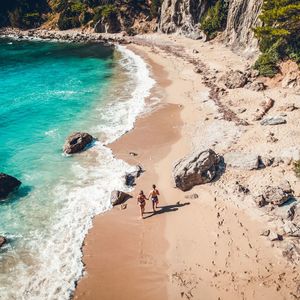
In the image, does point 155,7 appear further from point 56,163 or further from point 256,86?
point 56,163

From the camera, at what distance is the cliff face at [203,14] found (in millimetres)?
56109

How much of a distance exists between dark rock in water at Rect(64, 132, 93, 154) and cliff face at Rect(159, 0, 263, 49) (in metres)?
34.3

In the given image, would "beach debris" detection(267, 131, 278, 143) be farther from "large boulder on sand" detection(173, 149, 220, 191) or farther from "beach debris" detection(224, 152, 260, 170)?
"large boulder on sand" detection(173, 149, 220, 191)

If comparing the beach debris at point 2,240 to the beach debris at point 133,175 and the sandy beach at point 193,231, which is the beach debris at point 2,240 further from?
the beach debris at point 133,175

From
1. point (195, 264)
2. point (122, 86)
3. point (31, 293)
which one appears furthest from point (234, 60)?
point (31, 293)

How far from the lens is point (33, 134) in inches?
1398

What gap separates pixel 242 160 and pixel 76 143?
45.7 feet

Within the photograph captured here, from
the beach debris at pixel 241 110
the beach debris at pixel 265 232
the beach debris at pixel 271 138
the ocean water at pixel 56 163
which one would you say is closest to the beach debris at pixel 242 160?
the beach debris at pixel 271 138

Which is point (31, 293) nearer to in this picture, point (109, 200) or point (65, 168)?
point (109, 200)

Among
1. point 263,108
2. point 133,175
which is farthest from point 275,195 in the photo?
point 263,108

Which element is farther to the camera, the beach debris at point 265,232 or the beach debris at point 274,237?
the beach debris at point 265,232

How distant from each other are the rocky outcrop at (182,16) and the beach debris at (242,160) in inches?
2212

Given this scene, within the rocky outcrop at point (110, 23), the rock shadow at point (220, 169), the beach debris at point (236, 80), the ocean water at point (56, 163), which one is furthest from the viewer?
the rocky outcrop at point (110, 23)

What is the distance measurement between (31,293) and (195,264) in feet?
26.8
